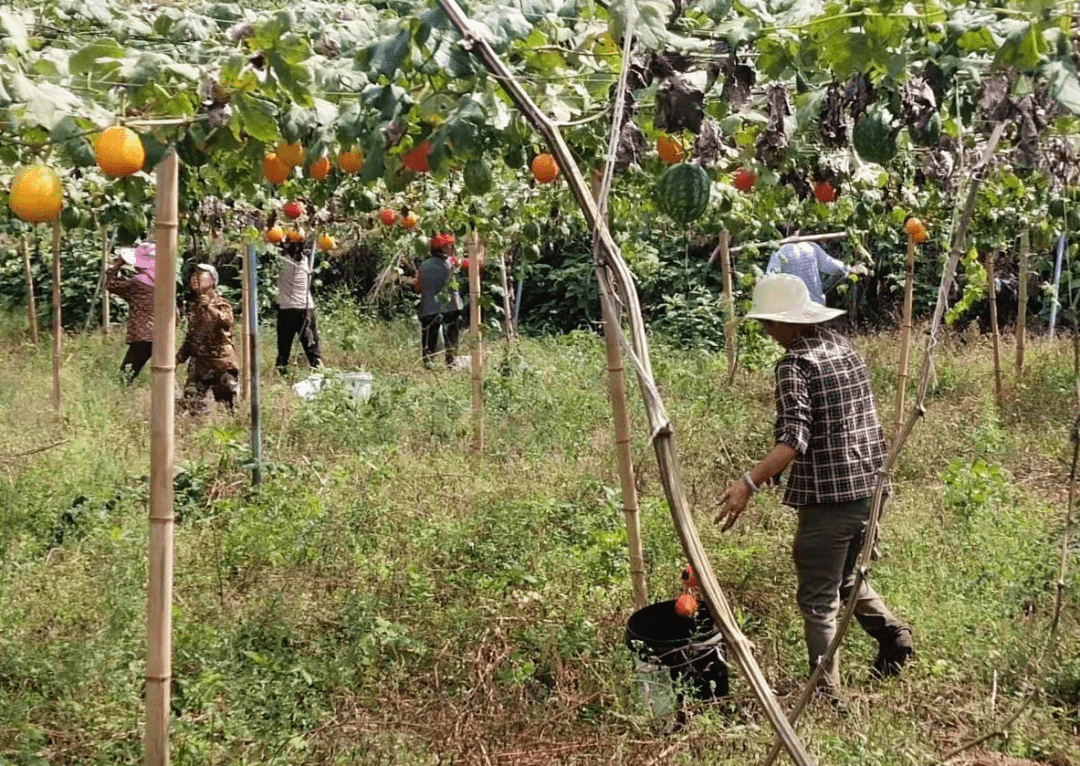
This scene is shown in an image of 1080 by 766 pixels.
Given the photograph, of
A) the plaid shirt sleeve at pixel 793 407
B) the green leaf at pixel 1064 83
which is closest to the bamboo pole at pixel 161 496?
the plaid shirt sleeve at pixel 793 407

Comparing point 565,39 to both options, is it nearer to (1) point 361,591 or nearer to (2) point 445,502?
(1) point 361,591

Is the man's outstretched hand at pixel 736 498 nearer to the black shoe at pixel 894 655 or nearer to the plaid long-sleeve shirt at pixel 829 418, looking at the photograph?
the plaid long-sleeve shirt at pixel 829 418

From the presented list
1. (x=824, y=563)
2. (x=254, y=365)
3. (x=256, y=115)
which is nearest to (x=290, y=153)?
(x=256, y=115)

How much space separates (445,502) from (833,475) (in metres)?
2.10

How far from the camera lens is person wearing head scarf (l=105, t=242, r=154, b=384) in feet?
22.7

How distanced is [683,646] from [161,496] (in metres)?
1.46

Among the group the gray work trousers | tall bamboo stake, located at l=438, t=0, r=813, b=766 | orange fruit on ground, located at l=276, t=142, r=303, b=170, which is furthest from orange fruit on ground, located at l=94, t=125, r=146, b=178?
the gray work trousers

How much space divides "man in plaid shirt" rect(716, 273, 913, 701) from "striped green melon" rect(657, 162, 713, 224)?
109cm

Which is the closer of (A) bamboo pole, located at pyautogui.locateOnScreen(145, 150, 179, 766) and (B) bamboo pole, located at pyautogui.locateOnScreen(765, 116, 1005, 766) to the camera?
(B) bamboo pole, located at pyautogui.locateOnScreen(765, 116, 1005, 766)

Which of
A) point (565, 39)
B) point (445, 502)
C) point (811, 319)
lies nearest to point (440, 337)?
point (445, 502)

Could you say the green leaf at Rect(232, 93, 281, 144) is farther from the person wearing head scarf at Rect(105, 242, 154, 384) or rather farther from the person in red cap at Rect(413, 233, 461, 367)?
the person in red cap at Rect(413, 233, 461, 367)

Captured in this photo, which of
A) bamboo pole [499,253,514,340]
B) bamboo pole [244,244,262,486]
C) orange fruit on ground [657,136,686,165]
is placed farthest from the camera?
bamboo pole [499,253,514,340]

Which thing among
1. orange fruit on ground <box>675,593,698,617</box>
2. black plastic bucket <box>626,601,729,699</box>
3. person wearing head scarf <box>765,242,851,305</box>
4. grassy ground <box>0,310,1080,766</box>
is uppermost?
person wearing head scarf <box>765,242,851,305</box>

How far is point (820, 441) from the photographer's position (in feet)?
10.8
